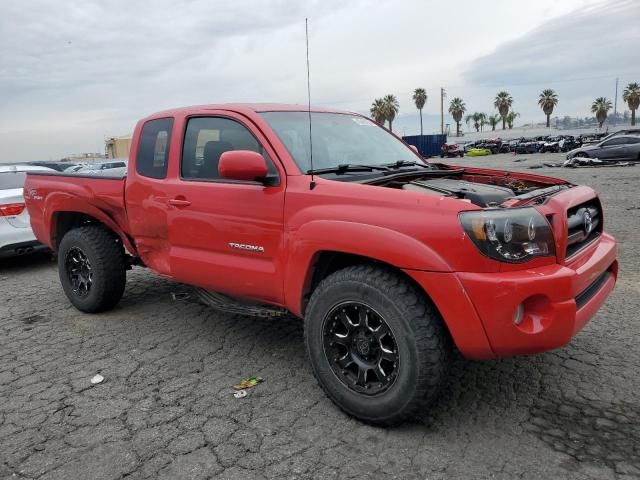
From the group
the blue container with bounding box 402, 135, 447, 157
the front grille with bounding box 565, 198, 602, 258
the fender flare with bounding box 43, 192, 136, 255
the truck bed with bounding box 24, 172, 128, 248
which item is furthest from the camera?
the blue container with bounding box 402, 135, 447, 157

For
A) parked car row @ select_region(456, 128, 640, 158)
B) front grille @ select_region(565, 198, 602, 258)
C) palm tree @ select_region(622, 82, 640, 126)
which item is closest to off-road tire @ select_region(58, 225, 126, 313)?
front grille @ select_region(565, 198, 602, 258)

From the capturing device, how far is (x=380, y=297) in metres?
2.77

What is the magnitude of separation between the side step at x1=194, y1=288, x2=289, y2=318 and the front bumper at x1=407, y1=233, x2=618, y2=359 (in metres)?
1.20

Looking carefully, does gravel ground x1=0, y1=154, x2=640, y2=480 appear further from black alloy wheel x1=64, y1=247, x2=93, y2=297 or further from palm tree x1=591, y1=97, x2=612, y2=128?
palm tree x1=591, y1=97, x2=612, y2=128

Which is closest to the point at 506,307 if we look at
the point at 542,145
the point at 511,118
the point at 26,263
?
the point at 26,263

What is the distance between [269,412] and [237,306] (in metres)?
0.89

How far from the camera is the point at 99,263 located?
4.76 metres

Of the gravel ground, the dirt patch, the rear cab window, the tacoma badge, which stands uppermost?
the rear cab window

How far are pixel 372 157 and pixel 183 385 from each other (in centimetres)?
210

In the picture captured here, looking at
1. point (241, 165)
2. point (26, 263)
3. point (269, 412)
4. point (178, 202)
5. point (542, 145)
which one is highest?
point (542, 145)

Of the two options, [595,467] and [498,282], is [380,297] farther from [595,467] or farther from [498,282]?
[595,467]

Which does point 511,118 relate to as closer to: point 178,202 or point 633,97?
point 633,97

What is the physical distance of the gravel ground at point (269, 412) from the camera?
2.59 m

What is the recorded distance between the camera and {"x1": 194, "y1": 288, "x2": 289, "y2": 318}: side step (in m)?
3.54
